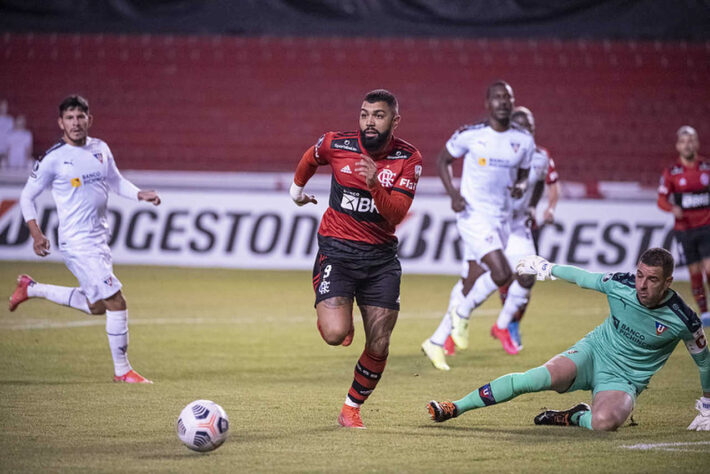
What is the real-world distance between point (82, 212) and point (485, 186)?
3.92 meters

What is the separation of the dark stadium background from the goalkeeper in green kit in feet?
49.3

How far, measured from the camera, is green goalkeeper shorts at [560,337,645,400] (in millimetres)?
7047

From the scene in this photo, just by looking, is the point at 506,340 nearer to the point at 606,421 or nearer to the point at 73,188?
the point at 606,421

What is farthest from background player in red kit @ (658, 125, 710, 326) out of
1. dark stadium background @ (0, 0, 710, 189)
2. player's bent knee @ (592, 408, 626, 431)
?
dark stadium background @ (0, 0, 710, 189)

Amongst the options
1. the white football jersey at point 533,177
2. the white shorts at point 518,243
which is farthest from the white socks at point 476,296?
the white football jersey at point 533,177

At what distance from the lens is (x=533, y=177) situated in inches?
456

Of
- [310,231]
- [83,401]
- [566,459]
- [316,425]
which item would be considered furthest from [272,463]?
[310,231]

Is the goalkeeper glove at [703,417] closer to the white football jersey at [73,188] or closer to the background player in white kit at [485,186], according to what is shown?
the background player in white kit at [485,186]

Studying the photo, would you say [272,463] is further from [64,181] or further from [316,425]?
[64,181]

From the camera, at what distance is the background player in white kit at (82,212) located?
8852 mm

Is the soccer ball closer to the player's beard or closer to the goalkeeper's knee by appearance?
the goalkeeper's knee

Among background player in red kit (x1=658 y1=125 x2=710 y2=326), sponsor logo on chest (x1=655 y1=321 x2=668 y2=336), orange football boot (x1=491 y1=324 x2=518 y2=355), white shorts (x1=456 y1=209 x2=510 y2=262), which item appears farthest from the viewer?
background player in red kit (x1=658 y1=125 x2=710 y2=326)

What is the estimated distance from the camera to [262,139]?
23094 millimetres

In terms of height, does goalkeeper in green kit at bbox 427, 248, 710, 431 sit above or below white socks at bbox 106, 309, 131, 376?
above
